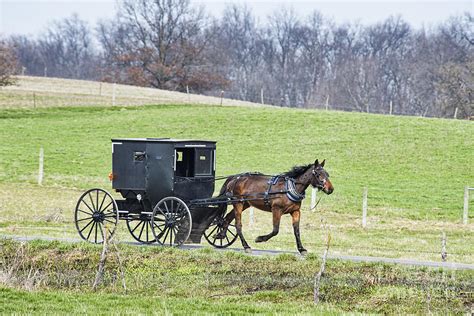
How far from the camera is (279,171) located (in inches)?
1368

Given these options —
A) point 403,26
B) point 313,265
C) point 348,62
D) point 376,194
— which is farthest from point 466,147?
point 403,26

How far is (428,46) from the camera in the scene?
108375 mm

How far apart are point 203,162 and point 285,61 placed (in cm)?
9980

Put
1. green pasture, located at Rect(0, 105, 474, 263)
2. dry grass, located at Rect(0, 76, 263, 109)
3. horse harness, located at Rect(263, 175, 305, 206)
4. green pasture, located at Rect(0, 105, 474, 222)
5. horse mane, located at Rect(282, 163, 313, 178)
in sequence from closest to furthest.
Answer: horse harness, located at Rect(263, 175, 305, 206)
horse mane, located at Rect(282, 163, 313, 178)
green pasture, located at Rect(0, 105, 474, 263)
green pasture, located at Rect(0, 105, 474, 222)
dry grass, located at Rect(0, 76, 263, 109)

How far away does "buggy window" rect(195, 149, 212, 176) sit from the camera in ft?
64.8

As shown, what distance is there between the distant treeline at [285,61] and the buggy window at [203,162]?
139 ft

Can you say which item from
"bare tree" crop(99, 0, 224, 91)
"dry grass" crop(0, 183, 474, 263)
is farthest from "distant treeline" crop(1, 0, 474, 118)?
"dry grass" crop(0, 183, 474, 263)

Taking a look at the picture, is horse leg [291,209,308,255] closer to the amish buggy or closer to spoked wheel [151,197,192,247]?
the amish buggy

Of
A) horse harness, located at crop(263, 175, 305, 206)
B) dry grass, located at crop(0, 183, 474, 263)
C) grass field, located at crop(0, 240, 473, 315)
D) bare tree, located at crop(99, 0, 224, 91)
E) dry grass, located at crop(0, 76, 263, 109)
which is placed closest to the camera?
grass field, located at crop(0, 240, 473, 315)

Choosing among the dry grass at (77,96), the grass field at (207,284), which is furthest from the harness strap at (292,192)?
the dry grass at (77,96)

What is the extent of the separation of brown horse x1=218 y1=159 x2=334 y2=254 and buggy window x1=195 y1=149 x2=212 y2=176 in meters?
1.03

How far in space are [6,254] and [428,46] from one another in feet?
314

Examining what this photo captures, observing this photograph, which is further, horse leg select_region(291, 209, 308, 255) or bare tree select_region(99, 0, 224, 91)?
bare tree select_region(99, 0, 224, 91)

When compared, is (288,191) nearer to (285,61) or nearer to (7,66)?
(7,66)
